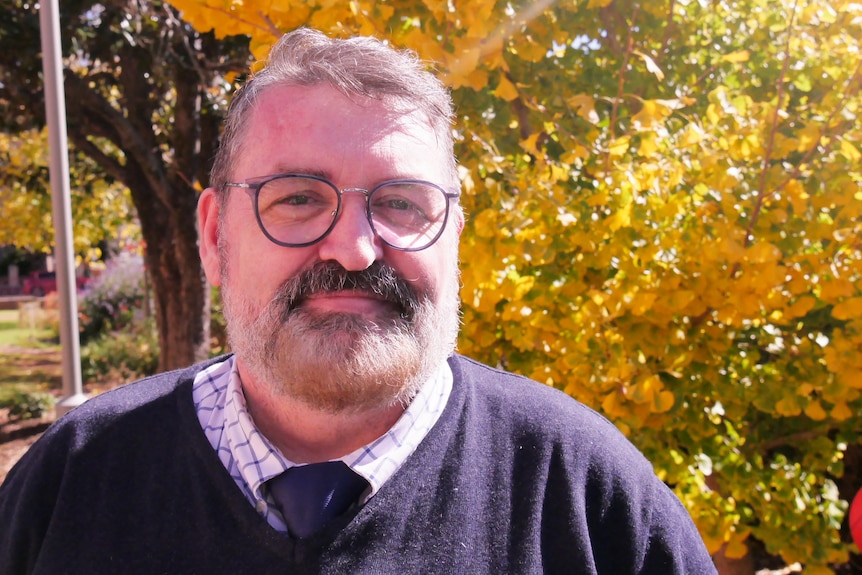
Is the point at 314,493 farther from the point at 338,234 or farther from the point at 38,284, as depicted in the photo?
the point at 38,284

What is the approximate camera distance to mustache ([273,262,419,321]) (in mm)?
1266

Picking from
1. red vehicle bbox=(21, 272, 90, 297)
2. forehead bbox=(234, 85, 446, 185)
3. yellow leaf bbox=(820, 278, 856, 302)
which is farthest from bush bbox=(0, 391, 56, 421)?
red vehicle bbox=(21, 272, 90, 297)

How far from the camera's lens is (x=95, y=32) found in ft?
18.5

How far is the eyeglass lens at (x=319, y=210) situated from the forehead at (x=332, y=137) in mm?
27

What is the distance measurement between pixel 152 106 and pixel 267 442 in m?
6.21

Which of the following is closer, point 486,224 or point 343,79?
point 343,79

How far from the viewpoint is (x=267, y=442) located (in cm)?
136

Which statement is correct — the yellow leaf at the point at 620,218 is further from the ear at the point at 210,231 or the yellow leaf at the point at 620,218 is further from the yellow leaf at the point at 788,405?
the ear at the point at 210,231

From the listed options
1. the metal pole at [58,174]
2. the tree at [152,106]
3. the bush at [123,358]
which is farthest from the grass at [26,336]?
the metal pole at [58,174]

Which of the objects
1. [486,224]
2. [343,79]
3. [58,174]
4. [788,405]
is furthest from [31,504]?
[58,174]

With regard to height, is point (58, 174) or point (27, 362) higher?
point (58, 174)

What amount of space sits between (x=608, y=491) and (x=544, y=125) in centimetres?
143

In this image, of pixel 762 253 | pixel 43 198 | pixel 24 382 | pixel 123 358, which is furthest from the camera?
pixel 123 358

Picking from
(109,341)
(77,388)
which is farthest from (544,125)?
(109,341)
